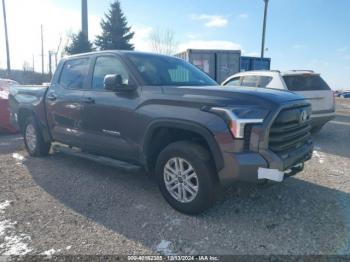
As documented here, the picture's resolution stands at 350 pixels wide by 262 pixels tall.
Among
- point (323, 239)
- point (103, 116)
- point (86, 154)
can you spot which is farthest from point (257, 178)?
point (86, 154)

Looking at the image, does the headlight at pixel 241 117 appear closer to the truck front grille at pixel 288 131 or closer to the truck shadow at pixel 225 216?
the truck front grille at pixel 288 131

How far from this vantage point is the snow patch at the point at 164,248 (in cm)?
320

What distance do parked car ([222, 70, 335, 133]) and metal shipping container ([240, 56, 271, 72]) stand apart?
349 inches

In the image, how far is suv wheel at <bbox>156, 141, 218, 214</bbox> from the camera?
3668 millimetres

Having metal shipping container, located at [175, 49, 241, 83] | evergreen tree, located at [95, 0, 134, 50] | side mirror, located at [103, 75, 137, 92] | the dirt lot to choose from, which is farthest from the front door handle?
evergreen tree, located at [95, 0, 134, 50]

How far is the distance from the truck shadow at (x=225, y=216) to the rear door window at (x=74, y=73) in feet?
5.08

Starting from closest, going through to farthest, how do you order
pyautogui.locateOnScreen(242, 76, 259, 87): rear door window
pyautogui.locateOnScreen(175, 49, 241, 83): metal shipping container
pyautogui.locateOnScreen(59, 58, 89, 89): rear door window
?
pyautogui.locateOnScreen(59, 58, 89, 89): rear door window, pyautogui.locateOnScreen(242, 76, 259, 87): rear door window, pyautogui.locateOnScreen(175, 49, 241, 83): metal shipping container

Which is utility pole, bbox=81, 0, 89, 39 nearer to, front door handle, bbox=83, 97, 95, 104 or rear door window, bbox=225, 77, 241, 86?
rear door window, bbox=225, 77, 241, 86

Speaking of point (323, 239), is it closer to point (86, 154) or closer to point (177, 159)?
point (177, 159)

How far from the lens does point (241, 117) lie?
3.45m

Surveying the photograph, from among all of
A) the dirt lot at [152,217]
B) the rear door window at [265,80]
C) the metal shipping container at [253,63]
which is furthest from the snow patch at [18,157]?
the metal shipping container at [253,63]

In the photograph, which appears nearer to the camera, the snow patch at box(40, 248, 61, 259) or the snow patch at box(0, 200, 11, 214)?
the snow patch at box(40, 248, 61, 259)

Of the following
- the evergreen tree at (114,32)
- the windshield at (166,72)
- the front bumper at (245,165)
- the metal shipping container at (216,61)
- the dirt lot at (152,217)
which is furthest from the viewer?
the evergreen tree at (114,32)

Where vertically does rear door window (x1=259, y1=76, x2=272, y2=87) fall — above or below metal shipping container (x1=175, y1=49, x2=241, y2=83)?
below
